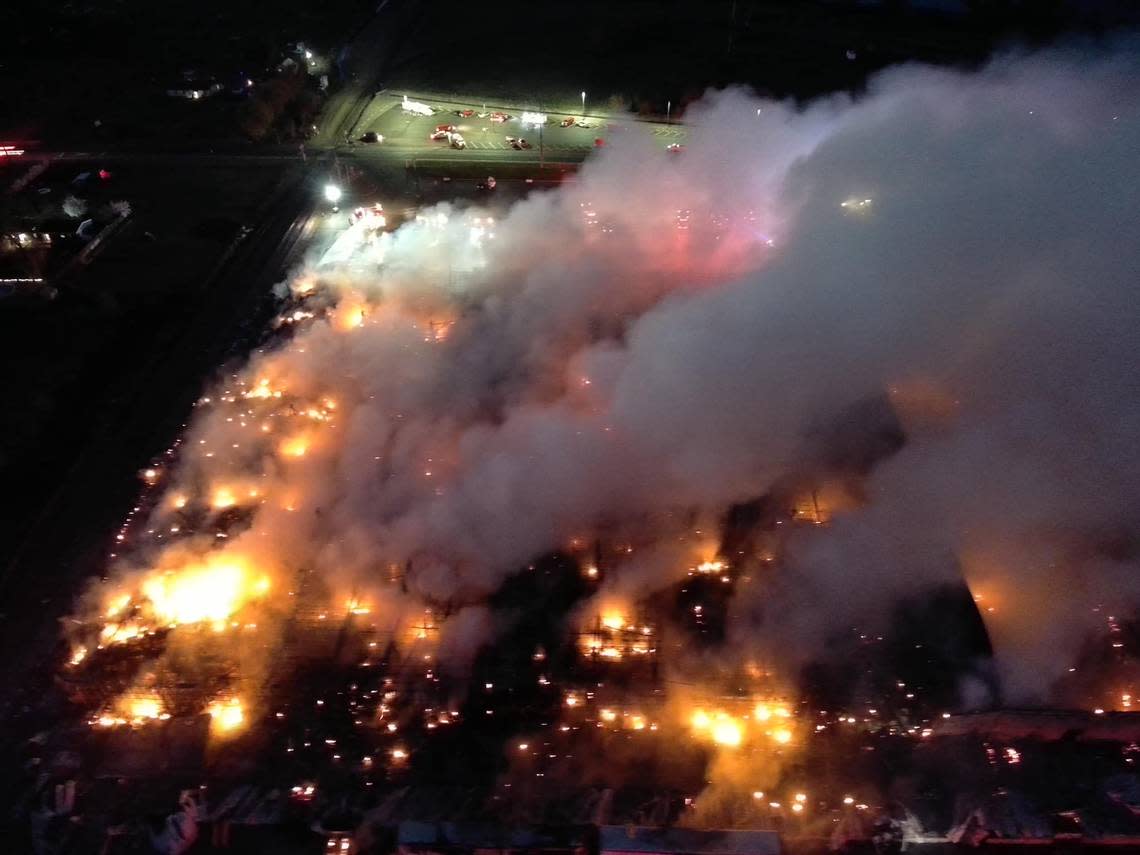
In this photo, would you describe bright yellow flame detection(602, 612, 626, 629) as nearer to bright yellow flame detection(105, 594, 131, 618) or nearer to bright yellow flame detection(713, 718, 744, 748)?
bright yellow flame detection(713, 718, 744, 748)

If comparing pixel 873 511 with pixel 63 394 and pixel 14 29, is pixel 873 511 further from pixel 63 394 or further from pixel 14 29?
pixel 14 29

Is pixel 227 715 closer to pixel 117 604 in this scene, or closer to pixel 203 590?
pixel 203 590

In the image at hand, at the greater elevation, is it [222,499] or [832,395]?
[222,499]

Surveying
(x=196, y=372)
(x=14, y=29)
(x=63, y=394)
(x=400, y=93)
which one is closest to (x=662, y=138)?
(x=400, y=93)

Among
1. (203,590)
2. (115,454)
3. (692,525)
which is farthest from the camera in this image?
(115,454)

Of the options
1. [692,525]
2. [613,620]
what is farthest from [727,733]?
[692,525]

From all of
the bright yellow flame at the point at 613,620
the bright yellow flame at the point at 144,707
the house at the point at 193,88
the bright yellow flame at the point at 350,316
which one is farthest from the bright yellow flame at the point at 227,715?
the house at the point at 193,88

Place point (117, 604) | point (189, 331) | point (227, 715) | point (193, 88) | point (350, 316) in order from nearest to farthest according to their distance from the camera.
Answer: point (227, 715)
point (117, 604)
point (350, 316)
point (189, 331)
point (193, 88)

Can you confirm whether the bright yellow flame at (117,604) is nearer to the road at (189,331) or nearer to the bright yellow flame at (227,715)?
the road at (189,331)
